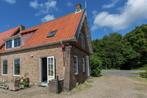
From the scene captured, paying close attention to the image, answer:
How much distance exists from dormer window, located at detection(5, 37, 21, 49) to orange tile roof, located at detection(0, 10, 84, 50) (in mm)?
977

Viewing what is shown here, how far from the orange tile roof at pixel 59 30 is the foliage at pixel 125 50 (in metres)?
30.9

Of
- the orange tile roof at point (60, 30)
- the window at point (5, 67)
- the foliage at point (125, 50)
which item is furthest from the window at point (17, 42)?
the foliage at point (125, 50)

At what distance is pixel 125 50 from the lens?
53.5 metres

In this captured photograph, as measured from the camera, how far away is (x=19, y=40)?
20.2m

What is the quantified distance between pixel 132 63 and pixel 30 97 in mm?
43706

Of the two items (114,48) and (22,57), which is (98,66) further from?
(114,48)

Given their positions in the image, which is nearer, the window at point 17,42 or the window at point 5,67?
the window at point 17,42

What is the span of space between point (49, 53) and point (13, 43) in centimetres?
585

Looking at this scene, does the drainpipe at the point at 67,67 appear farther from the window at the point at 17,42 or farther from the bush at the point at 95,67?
the bush at the point at 95,67

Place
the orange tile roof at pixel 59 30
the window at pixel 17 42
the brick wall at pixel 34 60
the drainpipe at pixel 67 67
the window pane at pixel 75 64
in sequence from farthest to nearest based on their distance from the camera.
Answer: the window at pixel 17 42 → the window pane at pixel 75 64 → the orange tile roof at pixel 59 30 → the brick wall at pixel 34 60 → the drainpipe at pixel 67 67

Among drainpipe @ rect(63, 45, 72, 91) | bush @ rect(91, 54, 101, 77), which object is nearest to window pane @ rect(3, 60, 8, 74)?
Result: drainpipe @ rect(63, 45, 72, 91)

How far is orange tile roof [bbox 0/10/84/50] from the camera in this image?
16172mm

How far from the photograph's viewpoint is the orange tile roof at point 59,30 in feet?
53.1

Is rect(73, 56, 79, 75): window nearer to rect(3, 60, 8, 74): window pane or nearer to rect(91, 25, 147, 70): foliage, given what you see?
rect(3, 60, 8, 74): window pane
